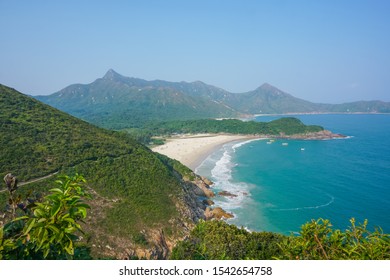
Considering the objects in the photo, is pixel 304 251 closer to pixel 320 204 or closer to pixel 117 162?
pixel 117 162

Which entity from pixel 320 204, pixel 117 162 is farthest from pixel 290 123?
pixel 117 162

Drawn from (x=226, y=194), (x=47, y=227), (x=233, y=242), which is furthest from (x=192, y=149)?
(x=47, y=227)

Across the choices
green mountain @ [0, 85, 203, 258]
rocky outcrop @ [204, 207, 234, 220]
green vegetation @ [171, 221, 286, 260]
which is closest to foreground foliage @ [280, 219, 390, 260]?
green vegetation @ [171, 221, 286, 260]

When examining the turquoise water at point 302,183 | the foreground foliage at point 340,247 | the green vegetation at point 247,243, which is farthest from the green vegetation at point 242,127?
the foreground foliage at point 340,247

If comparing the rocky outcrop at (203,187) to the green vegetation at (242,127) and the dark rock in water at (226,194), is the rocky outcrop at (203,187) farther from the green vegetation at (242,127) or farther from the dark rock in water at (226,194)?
the green vegetation at (242,127)

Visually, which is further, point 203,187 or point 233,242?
point 203,187

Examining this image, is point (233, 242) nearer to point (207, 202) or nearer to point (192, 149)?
point (207, 202)

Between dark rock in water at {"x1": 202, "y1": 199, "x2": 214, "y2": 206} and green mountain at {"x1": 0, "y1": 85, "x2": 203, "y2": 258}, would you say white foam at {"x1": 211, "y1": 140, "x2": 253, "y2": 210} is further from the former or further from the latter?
green mountain at {"x1": 0, "y1": 85, "x2": 203, "y2": 258}
